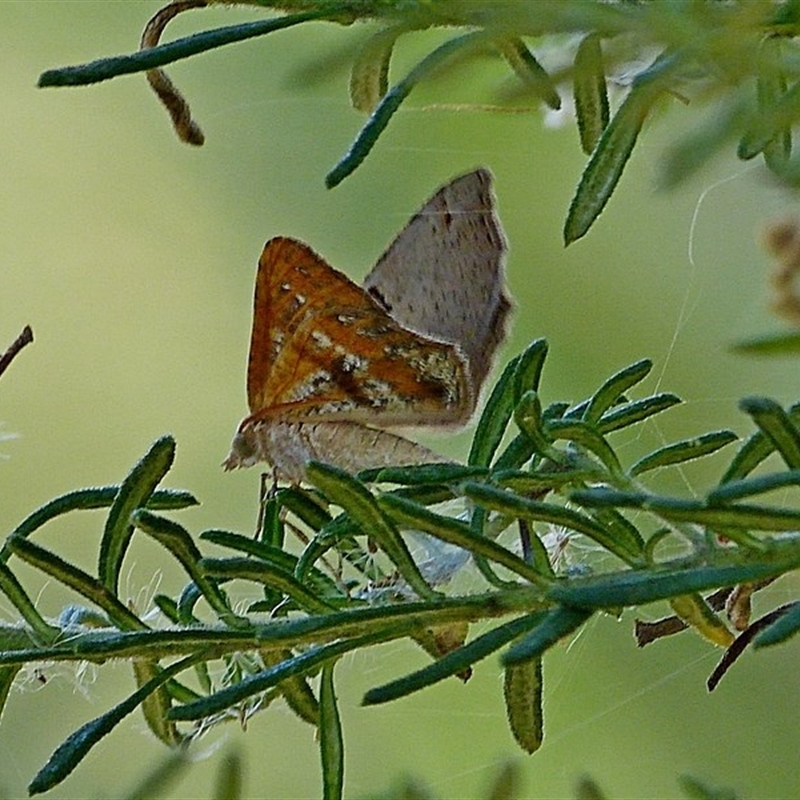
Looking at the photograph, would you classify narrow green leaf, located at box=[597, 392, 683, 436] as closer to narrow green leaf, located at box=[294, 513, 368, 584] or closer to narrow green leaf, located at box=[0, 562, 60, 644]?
narrow green leaf, located at box=[294, 513, 368, 584]

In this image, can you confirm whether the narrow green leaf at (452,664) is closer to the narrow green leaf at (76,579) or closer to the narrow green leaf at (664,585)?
the narrow green leaf at (664,585)

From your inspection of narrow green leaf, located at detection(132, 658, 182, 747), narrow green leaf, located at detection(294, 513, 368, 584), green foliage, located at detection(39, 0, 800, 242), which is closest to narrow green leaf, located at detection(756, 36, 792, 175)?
green foliage, located at detection(39, 0, 800, 242)

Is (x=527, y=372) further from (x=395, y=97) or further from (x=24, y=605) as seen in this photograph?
(x=24, y=605)

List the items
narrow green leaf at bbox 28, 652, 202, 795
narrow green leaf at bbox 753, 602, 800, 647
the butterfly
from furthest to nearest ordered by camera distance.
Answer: the butterfly
narrow green leaf at bbox 28, 652, 202, 795
narrow green leaf at bbox 753, 602, 800, 647

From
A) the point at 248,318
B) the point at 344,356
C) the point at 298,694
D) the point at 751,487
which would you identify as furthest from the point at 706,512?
the point at 248,318

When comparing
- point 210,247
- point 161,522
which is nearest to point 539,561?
point 161,522

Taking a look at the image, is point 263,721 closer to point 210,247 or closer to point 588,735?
point 588,735

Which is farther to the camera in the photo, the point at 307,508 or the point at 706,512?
the point at 307,508

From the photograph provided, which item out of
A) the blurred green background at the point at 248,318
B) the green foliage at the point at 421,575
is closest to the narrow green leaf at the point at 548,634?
the green foliage at the point at 421,575
